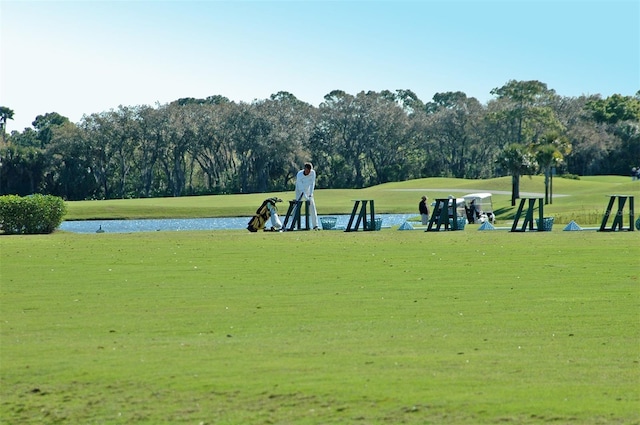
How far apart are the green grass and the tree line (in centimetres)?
1412

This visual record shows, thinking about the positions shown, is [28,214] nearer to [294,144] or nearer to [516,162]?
[516,162]

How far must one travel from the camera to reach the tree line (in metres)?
123

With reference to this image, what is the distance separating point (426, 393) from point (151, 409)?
300 centimetres

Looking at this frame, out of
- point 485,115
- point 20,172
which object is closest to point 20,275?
point 20,172

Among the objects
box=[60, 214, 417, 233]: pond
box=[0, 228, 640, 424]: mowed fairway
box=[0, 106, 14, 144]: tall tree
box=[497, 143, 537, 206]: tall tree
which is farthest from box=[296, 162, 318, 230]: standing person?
box=[0, 106, 14, 144]: tall tree

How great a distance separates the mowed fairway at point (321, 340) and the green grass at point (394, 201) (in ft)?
151

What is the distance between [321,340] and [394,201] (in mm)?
84637

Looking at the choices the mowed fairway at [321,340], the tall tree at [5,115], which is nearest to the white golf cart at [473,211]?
the mowed fairway at [321,340]

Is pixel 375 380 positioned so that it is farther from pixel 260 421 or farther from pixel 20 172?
pixel 20 172

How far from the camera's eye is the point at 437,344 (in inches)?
588

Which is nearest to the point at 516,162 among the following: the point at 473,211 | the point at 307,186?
the point at 473,211

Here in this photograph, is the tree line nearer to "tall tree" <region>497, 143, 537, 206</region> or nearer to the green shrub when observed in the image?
"tall tree" <region>497, 143, 537, 206</region>

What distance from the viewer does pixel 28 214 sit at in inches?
1652

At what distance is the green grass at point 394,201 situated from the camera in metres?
82.3
